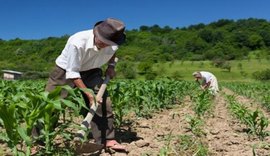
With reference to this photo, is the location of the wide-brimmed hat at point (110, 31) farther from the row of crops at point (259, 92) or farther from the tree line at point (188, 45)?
the tree line at point (188, 45)

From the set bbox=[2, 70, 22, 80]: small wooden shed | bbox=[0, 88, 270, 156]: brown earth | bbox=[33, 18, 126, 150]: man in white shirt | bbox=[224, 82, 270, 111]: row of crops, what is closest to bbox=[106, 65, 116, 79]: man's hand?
bbox=[33, 18, 126, 150]: man in white shirt

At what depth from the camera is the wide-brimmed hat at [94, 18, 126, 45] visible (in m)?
3.86

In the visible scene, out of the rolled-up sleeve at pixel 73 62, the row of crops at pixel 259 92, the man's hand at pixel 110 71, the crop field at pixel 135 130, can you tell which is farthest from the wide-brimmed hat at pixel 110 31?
the row of crops at pixel 259 92

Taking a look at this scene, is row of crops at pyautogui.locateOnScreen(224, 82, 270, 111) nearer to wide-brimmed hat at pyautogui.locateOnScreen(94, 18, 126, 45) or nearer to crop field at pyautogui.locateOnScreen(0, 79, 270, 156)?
crop field at pyautogui.locateOnScreen(0, 79, 270, 156)

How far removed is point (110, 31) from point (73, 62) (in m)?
0.47

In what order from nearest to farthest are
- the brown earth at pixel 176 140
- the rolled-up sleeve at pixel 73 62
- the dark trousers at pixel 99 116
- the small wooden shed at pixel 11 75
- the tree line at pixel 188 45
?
the rolled-up sleeve at pixel 73 62 < the brown earth at pixel 176 140 < the dark trousers at pixel 99 116 < the small wooden shed at pixel 11 75 < the tree line at pixel 188 45

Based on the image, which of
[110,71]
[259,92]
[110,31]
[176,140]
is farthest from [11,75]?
[110,31]

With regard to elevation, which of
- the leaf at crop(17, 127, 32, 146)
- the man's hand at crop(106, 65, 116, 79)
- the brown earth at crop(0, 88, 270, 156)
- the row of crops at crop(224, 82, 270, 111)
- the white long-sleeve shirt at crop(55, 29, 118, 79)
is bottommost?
the brown earth at crop(0, 88, 270, 156)

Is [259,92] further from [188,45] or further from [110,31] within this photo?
[188,45]

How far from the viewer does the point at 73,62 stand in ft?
12.6

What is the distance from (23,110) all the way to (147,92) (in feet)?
15.9

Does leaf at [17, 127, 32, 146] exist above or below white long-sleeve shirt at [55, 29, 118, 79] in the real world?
below

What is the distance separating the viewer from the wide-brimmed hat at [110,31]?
386 cm

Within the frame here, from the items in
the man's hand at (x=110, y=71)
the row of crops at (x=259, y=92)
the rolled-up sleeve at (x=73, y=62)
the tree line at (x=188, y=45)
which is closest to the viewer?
the rolled-up sleeve at (x=73, y=62)
